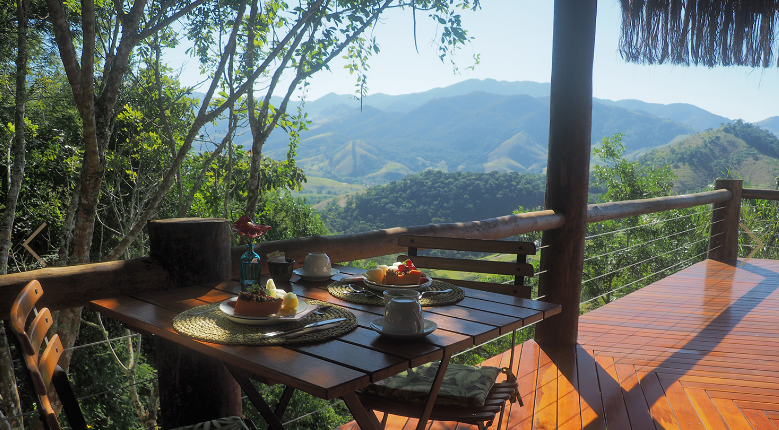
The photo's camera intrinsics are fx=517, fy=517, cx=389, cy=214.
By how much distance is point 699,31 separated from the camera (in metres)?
3.51

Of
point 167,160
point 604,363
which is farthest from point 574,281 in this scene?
point 167,160

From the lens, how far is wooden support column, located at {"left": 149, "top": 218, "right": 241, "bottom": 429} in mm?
1440

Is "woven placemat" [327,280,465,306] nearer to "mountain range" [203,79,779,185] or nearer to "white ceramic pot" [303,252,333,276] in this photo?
"white ceramic pot" [303,252,333,276]

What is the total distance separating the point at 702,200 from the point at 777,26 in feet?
4.61

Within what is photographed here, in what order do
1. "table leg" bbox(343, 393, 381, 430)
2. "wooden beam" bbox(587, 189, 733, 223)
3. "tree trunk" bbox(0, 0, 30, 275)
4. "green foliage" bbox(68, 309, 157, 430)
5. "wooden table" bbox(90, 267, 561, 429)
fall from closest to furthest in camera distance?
"wooden table" bbox(90, 267, 561, 429) < "table leg" bbox(343, 393, 381, 430) < "wooden beam" bbox(587, 189, 733, 223) < "tree trunk" bbox(0, 0, 30, 275) < "green foliage" bbox(68, 309, 157, 430)

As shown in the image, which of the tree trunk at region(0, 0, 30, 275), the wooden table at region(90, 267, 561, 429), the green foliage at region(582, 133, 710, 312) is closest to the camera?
the wooden table at region(90, 267, 561, 429)

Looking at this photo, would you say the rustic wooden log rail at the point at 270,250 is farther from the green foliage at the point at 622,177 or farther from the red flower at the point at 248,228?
the green foliage at the point at 622,177

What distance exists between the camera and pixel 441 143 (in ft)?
214

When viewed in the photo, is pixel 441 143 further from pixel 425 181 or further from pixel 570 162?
pixel 570 162

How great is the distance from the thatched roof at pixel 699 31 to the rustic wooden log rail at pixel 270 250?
1.05 metres

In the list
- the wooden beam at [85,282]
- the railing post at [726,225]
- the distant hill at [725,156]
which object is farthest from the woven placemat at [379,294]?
the distant hill at [725,156]

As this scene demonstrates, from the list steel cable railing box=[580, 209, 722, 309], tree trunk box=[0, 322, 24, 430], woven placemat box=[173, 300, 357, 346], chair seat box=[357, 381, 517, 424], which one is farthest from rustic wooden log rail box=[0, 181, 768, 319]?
steel cable railing box=[580, 209, 722, 309]

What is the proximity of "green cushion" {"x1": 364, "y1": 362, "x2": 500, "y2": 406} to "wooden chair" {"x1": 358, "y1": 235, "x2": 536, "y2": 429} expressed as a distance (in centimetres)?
1

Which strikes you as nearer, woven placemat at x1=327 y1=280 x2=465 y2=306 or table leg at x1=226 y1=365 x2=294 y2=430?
table leg at x1=226 y1=365 x2=294 y2=430
